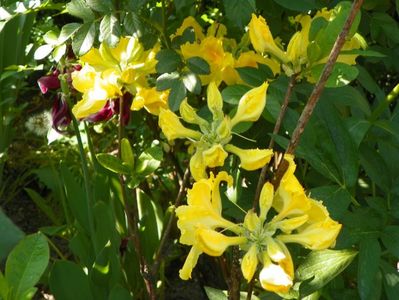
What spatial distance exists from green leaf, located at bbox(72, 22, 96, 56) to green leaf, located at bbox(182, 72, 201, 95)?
16 cm

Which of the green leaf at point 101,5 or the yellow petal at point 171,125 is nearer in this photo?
the yellow petal at point 171,125

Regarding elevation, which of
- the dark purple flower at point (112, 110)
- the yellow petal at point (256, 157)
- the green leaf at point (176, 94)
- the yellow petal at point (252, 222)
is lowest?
the dark purple flower at point (112, 110)

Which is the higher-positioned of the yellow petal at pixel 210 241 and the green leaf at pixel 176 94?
the yellow petal at pixel 210 241

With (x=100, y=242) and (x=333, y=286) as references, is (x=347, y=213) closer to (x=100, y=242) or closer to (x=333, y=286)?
(x=333, y=286)

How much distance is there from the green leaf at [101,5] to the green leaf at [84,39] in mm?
35

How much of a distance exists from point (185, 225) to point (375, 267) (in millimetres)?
332

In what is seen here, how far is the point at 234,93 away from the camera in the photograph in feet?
3.48

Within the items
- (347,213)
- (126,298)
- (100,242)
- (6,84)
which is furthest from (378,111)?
(6,84)

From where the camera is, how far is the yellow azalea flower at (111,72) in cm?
118

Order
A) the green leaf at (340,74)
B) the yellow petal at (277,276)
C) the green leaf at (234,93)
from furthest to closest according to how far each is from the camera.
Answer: the green leaf at (234,93) → the green leaf at (340,74) → the yellow petal at (277,276)

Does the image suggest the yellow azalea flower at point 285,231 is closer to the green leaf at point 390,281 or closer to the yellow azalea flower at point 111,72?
the green leaf at point 390,281

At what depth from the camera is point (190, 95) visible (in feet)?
4.77

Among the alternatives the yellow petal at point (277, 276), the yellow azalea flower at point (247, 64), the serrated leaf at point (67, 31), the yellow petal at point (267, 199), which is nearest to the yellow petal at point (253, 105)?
the yellow petal at point (267, 199)

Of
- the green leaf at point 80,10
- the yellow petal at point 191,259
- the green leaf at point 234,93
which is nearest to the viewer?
the yellow petal at point 191,259
